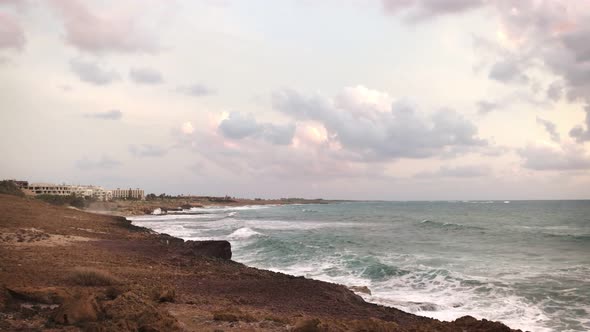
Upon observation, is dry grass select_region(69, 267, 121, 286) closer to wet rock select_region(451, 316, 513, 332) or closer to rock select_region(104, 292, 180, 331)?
rock select_region(104, 292, 180, 331)

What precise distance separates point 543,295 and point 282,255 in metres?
14.4

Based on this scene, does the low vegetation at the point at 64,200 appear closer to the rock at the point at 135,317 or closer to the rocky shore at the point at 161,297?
the rocky shore at the point at 161,297

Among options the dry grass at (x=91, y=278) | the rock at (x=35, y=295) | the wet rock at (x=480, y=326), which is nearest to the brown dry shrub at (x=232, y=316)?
the rock at (x=35, y=295)

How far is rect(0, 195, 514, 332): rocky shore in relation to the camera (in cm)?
779

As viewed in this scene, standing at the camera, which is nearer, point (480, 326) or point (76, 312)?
point (76, 312)

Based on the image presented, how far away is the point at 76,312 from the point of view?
773 cm

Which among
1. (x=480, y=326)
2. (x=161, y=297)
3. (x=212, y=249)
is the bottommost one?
(x=212, y=249)

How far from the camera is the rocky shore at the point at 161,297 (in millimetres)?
7785

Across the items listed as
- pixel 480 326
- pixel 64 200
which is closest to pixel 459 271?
pixel 480 326

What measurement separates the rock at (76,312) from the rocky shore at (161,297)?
17 mm

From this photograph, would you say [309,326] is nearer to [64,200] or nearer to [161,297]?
[161,297]

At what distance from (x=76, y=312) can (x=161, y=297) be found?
8.01 ft

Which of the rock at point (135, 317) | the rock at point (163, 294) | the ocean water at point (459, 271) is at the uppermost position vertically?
the rock at point (135, 317)

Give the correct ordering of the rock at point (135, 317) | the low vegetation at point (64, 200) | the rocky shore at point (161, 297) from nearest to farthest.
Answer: the rock at point (135, 317), the rocky shore at point (161, 297), the low vegetation at point (64, 200)
